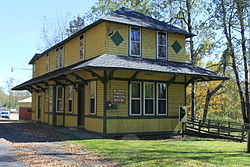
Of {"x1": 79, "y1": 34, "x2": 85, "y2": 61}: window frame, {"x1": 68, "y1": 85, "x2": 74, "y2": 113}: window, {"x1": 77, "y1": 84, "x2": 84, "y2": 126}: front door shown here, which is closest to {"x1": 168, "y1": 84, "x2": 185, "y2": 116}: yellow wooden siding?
{"x1": 77, "y1": 84, "x2": 84, "y2": 126}: front door

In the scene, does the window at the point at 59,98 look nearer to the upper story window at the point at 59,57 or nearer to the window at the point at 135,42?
the upper story window at the point at 59,57

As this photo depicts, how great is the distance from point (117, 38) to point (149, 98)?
3.52 meters

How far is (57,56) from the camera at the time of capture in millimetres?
20438

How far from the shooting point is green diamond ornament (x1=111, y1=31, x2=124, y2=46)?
1399 cm

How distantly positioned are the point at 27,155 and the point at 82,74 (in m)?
7.44

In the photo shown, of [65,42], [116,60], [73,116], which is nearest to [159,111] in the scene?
[116,60]

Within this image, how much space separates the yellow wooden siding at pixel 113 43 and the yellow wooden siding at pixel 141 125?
3428mm

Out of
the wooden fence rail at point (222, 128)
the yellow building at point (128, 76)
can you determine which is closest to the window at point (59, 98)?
the yellow building at point (128, 76)

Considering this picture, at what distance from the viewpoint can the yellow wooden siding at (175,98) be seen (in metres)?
15.4

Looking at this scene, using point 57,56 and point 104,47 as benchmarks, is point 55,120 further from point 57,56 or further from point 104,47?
point 104,47

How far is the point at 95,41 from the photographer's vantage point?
48.4 feet

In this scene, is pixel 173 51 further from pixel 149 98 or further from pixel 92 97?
pixel 92 97

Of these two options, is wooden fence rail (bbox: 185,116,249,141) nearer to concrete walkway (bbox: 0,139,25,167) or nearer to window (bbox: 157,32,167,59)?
window (bbox: 157,32,167,59)

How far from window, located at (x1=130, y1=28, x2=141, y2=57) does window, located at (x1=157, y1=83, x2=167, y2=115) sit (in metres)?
2.11
